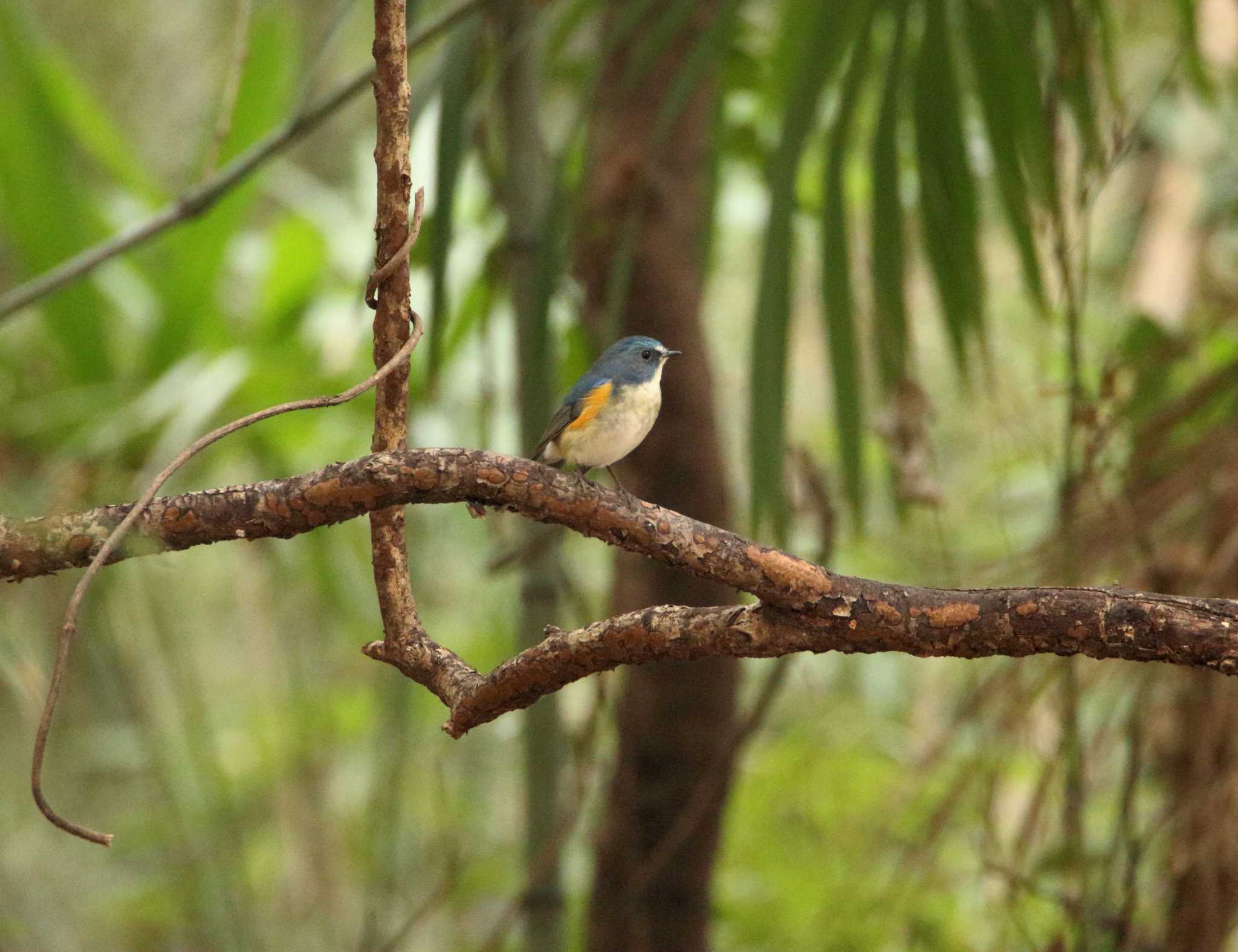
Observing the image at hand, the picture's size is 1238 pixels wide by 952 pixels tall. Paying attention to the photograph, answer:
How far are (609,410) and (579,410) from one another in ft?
0.19

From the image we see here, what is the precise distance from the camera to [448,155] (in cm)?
191

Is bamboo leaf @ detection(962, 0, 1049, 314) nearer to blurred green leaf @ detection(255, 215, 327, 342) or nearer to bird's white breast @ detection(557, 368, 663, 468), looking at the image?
bird's white breast @ detection(557, 368, 663, 468)

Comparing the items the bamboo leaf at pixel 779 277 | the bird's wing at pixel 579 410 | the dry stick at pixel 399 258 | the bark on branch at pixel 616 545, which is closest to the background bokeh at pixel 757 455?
the bamboo leaf at pixel 779 277

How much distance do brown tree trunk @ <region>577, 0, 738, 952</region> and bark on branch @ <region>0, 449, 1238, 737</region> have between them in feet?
5.96

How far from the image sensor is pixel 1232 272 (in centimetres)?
509

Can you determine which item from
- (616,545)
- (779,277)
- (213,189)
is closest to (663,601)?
(779,277)

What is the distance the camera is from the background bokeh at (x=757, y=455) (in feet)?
6.93

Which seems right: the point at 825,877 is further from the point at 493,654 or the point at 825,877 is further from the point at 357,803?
the point at 357,803

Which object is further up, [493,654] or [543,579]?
[493,654]

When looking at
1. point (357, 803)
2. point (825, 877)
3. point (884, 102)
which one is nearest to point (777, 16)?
point (884, 102)

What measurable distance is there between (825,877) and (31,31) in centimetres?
322

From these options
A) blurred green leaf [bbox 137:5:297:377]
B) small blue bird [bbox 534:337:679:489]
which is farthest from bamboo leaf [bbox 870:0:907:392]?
blurred green leaf [bbox 137:5:297:377]

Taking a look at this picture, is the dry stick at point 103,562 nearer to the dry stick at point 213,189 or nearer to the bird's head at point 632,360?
the bird's head at point 632,360

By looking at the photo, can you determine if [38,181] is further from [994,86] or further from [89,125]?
[994,86]
